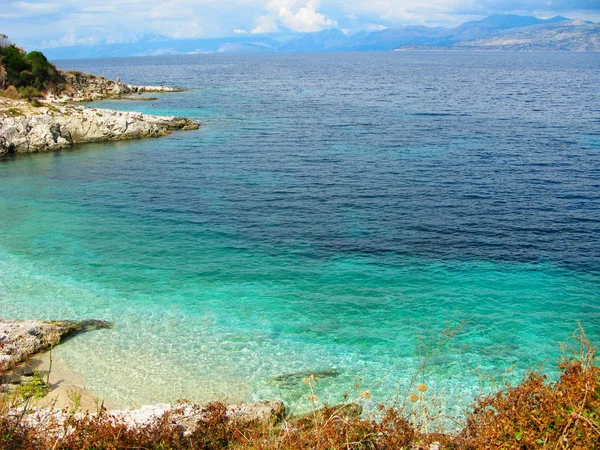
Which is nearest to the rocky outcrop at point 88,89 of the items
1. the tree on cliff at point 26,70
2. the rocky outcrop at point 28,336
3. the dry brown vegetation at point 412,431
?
the tree on cliff at point 26,70

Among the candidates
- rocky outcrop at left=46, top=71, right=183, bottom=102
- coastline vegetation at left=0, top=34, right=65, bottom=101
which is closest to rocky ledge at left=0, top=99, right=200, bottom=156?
coastline vegetation at left=0, top=34, right=65, bottom=101

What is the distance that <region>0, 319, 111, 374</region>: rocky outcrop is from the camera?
771 inches

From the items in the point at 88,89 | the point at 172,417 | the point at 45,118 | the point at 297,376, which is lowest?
the point at 297,376

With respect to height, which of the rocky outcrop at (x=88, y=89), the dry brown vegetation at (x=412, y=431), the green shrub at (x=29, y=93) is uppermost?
the rocky outcrop at (x=88, y=89)

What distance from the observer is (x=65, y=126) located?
6644 centimetres

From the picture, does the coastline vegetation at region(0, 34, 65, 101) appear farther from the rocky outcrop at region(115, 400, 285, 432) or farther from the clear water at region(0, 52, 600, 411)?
the rocky outcrop at region(115, 400, 285, 432)

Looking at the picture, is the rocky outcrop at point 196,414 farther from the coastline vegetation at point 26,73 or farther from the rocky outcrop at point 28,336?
the coastline vegetation at point 26,73

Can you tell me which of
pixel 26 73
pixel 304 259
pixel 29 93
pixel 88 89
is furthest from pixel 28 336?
pixel 88 89

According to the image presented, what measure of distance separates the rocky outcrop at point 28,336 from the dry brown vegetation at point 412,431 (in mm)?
Answer: 9031

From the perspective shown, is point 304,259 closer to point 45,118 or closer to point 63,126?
point 63,126

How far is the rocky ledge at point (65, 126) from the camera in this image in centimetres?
6131

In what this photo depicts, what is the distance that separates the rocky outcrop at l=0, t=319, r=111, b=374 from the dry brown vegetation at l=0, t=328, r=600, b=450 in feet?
29.6

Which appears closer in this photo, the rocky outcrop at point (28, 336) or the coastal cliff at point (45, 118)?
the rocky outcrop at point (28, 336)

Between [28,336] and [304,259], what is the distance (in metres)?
14.7
